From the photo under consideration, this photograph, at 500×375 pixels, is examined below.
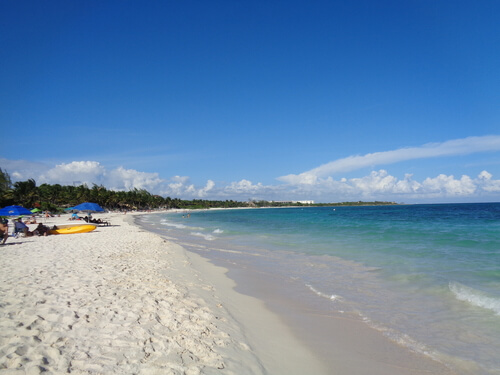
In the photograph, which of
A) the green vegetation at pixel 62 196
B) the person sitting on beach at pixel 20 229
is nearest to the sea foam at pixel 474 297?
the person sitting on beach at pixel 20 229

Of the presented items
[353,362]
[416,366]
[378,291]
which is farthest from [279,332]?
→ [378,291]

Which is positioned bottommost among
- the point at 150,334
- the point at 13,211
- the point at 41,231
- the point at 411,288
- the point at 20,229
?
the point at 411,288

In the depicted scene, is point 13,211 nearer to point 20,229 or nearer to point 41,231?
point 41,231

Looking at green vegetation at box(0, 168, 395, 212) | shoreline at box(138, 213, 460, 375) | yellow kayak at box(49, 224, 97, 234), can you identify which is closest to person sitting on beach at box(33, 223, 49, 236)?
yellow kayak at box(49, 224, 97, 234)

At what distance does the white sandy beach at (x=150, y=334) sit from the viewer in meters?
3.73

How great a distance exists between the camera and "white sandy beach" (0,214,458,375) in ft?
12.2

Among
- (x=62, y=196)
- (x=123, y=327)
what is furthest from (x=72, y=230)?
(x=62, y=196)

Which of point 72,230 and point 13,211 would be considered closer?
point 72,230

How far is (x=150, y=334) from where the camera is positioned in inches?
181

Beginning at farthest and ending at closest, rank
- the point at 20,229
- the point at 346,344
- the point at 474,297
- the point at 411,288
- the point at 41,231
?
1. the point at 41,231
2. the point at 20,229
3. the point at 411,288
4. the point at 474,297
5. the point at 346,344

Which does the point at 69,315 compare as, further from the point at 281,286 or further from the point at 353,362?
the point at 281,286

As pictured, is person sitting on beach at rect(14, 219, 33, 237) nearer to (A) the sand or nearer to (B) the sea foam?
(A) the sand

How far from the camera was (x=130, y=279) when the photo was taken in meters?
7.85

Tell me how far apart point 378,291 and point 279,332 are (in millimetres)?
4272
